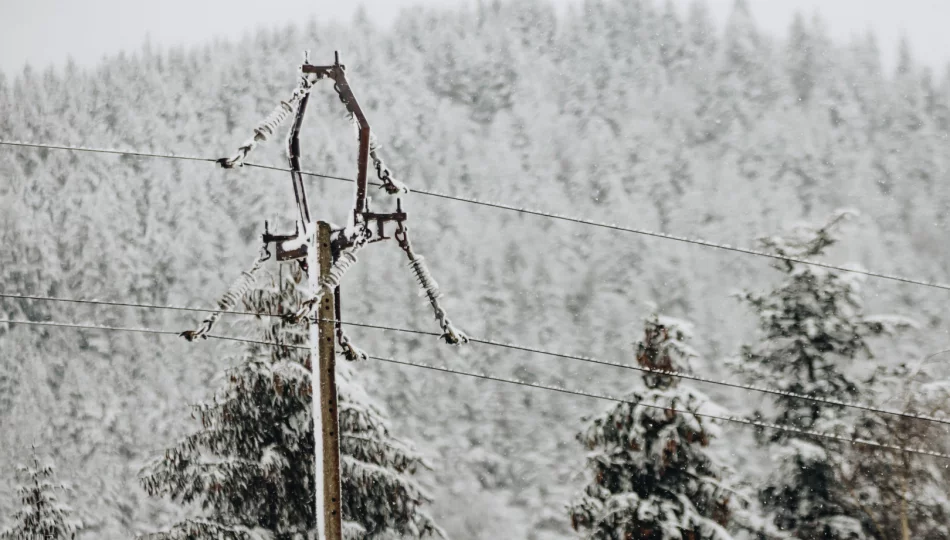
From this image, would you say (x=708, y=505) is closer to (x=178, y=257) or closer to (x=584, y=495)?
(x=584, y=495)

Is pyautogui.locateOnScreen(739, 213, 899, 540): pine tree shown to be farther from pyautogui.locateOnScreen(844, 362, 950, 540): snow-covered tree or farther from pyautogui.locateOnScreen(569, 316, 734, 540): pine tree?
pyautogui.locateOnScreen(569, 316, 734, 540): pine tree

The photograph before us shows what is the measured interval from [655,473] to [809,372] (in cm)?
563

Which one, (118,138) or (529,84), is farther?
(529,84)

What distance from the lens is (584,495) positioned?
15.4 meters

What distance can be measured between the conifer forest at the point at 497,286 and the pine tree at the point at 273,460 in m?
0.04

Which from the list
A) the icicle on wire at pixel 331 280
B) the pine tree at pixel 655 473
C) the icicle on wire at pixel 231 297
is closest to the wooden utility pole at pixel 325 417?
the icicle on wire at pixel 331 280

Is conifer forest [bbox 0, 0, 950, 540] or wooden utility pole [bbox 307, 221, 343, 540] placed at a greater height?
conifer forest [bbox 0, 0, 950, 540]

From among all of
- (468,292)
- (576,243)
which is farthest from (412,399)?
(576,243)

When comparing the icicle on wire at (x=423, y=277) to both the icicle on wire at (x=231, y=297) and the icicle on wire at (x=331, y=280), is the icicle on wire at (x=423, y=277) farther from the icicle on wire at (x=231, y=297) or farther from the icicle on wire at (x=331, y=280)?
the icicle on wire at (x=231, y=297)

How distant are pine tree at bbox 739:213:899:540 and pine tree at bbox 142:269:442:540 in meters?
8.99

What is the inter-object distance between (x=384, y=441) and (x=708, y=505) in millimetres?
5750

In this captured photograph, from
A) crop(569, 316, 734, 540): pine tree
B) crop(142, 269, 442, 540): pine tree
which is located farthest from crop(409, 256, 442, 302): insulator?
crop(569, 316, 734, 540): pine tree

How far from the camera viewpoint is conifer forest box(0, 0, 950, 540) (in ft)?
39.6

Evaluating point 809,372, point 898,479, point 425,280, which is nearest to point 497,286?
point 809,372
